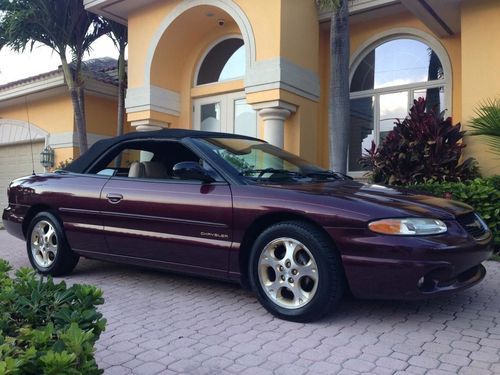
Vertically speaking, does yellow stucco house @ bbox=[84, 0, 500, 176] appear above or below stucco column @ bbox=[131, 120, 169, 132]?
above

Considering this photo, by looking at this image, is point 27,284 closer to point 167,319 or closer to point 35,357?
point 35,357

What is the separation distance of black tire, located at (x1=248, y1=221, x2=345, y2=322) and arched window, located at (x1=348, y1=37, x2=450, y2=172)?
6456 mm

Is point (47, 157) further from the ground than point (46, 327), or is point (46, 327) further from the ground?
point (47, 157)

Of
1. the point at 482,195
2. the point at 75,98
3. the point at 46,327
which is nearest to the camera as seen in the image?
the point at 46,327

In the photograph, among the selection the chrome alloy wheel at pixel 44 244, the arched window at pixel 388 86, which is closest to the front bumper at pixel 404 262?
the chrome alloy wheel at pixel 44 244

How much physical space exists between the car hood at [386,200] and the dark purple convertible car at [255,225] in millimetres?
11

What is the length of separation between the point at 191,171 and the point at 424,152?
4253mm

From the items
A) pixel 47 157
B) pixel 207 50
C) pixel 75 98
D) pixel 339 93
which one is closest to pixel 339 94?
pixel 339 93

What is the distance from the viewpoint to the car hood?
3.36 metres

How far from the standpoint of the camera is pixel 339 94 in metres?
7.50

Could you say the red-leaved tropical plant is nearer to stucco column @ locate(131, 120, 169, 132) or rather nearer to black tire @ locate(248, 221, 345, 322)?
black tire @ locate(248, 221, 345, 322)

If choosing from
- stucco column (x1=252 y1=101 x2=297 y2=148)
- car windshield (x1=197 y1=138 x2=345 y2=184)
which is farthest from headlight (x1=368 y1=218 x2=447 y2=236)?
stucco column (x1=252 y1=101 x2=297 y2=148)

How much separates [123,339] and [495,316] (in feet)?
9.29

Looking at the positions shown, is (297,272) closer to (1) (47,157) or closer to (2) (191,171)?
(2) (191,171)
